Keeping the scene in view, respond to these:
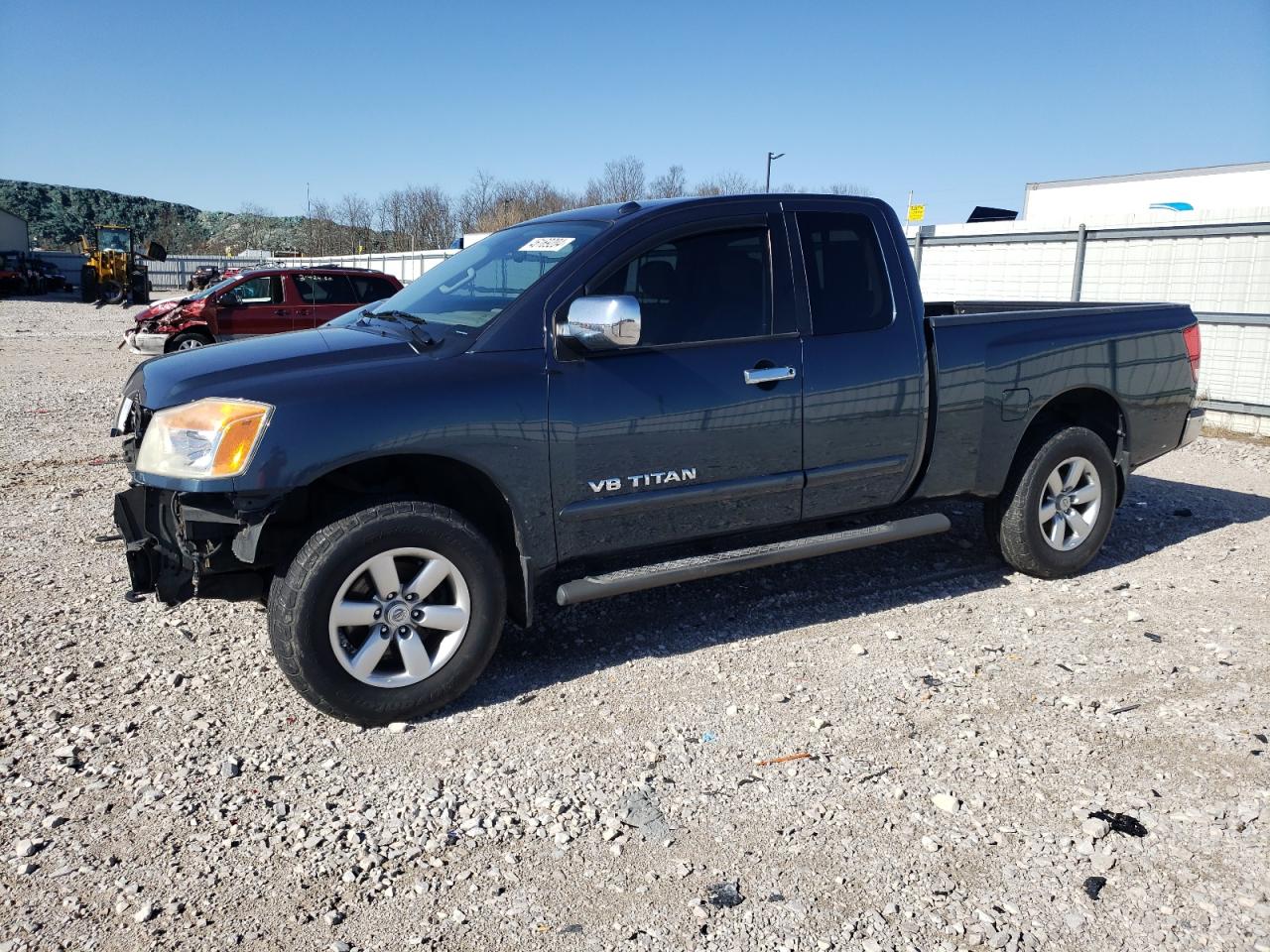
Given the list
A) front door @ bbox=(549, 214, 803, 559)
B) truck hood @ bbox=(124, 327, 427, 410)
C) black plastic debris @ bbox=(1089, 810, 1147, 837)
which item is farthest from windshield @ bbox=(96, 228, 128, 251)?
black plastic debris @ bbox=(1089, 810, 1147, 837)

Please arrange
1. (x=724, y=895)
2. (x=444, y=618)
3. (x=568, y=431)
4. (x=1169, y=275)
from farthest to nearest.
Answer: (x=1169, y=275), (x=568, y=431), (x=444, y=618), (x=724, y=895)

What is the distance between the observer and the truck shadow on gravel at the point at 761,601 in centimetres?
436

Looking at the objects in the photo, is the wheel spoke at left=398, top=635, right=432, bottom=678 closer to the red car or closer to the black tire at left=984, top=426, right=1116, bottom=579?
the black tire at left=984, top=426, right=1116, bottom=579

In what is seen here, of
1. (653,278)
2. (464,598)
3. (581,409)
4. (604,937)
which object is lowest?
(604,937)

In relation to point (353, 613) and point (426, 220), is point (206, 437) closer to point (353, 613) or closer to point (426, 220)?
point (353, 613)

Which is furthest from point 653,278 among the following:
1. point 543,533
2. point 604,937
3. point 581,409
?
point 604,937

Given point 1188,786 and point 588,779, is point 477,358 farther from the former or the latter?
point 1188,786

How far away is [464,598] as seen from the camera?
3.79 metres

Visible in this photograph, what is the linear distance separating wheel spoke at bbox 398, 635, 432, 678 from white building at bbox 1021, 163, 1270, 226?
15780 mm

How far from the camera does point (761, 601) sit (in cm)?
511

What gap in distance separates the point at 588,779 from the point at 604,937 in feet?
2.66

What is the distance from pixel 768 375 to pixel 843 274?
78 cm

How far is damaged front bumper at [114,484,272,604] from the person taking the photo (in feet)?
11.6

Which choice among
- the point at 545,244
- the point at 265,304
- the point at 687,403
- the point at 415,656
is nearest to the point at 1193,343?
the point at 687,403
